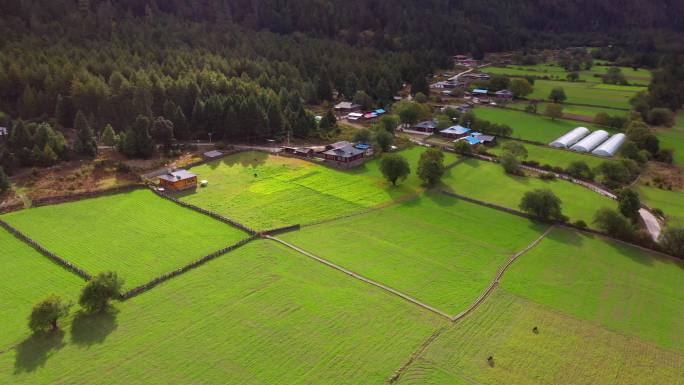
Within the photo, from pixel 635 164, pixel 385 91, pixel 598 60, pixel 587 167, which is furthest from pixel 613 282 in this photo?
pixel 598 60

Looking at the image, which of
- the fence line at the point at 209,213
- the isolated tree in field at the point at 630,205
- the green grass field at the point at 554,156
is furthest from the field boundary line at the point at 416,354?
the green grass field at the point at 554,156

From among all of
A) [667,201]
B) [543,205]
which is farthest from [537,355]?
[667,201]

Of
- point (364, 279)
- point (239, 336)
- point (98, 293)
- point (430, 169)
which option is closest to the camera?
point (239, 336)

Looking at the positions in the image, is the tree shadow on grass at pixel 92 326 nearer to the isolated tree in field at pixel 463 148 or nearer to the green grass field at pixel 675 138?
the isolated tree in field at pixel 463 148

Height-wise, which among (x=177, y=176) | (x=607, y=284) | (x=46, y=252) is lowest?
(x=607, y=284)

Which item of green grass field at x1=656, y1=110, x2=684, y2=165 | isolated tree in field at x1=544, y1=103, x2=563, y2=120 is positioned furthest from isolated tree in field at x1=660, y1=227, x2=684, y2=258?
isolated tree in field at x1=544, y1=103, x2=563, y2=120

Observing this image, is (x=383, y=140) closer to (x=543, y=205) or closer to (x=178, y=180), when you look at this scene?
(x=543, y=205)
